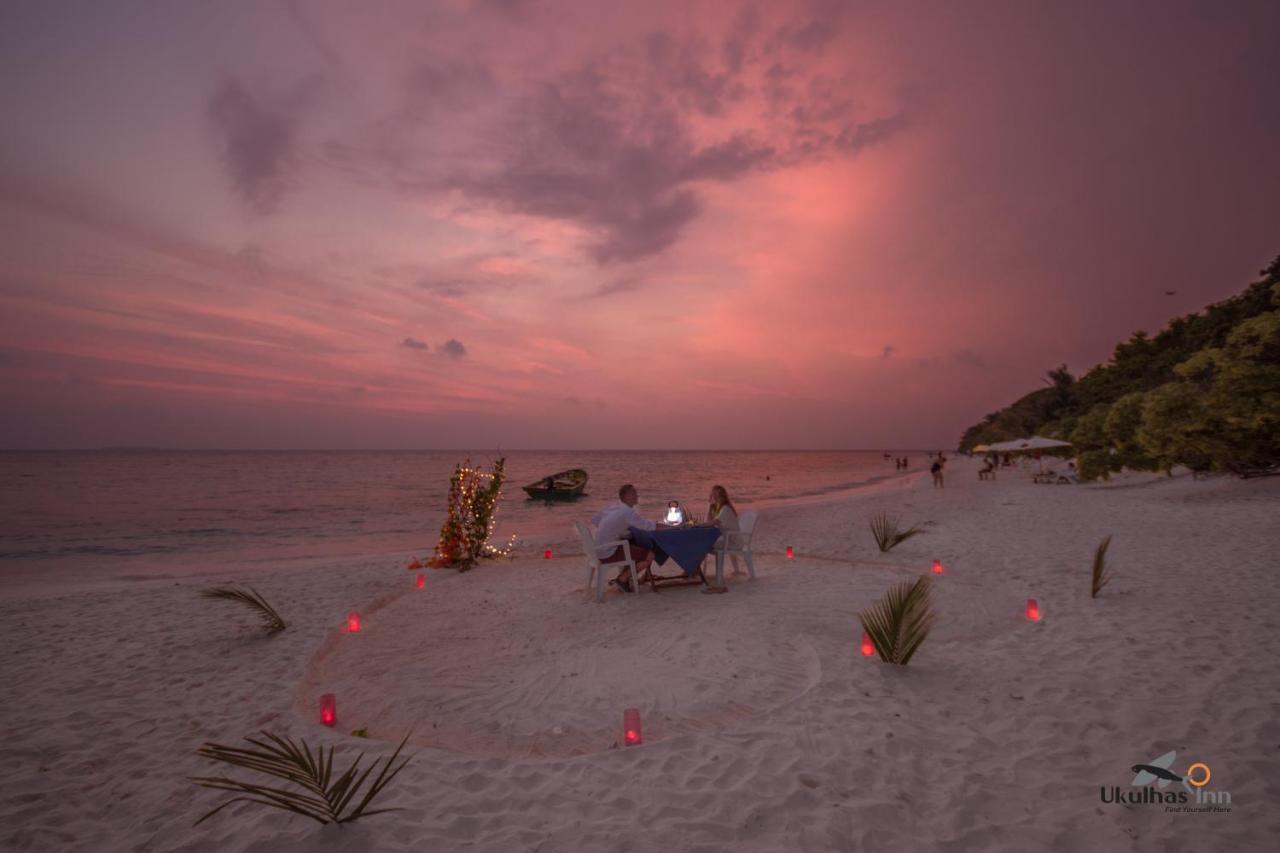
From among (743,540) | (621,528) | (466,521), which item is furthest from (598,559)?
(466,521)

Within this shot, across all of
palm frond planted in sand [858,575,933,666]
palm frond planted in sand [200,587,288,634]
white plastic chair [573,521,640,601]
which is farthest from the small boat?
palm frond planted in sand [858,575,933,666]

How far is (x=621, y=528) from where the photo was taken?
7.38 m

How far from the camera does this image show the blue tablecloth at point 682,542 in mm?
7309

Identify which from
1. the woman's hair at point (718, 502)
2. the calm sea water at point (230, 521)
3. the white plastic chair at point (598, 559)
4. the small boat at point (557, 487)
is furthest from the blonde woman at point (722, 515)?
the small boat at point (557, 487)

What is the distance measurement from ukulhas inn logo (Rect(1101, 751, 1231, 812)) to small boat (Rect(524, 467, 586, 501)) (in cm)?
2753

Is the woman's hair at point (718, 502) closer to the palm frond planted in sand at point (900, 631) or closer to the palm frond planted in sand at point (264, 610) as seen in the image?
the palm frond planted in sand at point (900, 631)

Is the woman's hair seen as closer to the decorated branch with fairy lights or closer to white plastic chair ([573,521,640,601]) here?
white plastic chair ([573,521,640,601])

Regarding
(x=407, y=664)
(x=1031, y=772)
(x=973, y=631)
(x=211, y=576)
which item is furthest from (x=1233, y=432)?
(x=211, y=576)

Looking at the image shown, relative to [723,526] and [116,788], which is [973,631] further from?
[116,788]

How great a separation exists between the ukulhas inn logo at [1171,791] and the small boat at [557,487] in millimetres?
27525

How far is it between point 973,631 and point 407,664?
18.2ft

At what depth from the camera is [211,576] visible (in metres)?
10.7

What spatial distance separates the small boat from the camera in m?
29.7

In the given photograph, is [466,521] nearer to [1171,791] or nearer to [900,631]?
[900,631]
